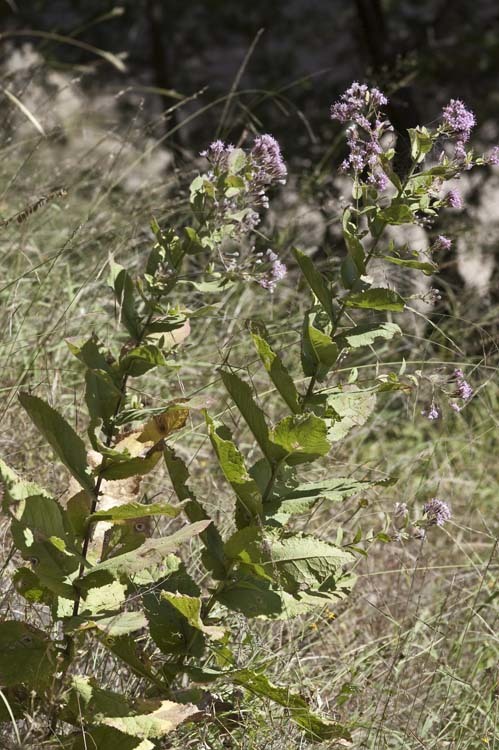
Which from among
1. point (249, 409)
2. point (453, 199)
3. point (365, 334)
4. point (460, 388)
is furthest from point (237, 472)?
point (453, 199)

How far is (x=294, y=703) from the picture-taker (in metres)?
1.94

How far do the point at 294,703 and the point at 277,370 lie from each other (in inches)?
24.9

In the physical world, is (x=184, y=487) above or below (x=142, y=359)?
below

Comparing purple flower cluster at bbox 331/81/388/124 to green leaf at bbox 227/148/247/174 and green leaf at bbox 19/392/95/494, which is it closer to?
green leaf at bbox 227/148/247/174

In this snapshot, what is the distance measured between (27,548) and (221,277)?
1.89 ft

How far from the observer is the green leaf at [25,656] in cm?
177

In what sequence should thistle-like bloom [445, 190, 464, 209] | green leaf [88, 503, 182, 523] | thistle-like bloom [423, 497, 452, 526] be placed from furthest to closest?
thistle-like bloom [423, 497, 452, 526], thistle-like bloom [445, 190, 464, 209], green leaf [88, 503, 182, 523]

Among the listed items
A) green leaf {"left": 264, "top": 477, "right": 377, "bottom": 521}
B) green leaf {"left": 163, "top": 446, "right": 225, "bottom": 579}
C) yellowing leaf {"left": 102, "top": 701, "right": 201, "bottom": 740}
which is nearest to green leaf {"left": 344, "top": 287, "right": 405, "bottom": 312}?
green leaf {"left": 264, "top": 477, "right": 377, "bottom": 521}

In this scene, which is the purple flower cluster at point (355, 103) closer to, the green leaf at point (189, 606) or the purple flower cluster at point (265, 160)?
the purple flower cluster at point (265, 160)

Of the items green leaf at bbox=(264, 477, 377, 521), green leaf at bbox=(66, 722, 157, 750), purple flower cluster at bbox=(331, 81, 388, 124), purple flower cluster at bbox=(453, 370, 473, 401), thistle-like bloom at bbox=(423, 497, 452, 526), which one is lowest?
thistle-like bloom at bbox=(423, 497, 452, 526)

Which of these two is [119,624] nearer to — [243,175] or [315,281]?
[315,281]

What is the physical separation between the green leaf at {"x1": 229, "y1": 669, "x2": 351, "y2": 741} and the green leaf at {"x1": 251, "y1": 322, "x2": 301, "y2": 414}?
0.50 m

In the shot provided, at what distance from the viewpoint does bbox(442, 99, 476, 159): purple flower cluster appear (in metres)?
1.79

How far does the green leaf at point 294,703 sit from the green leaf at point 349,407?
47 centimetres
